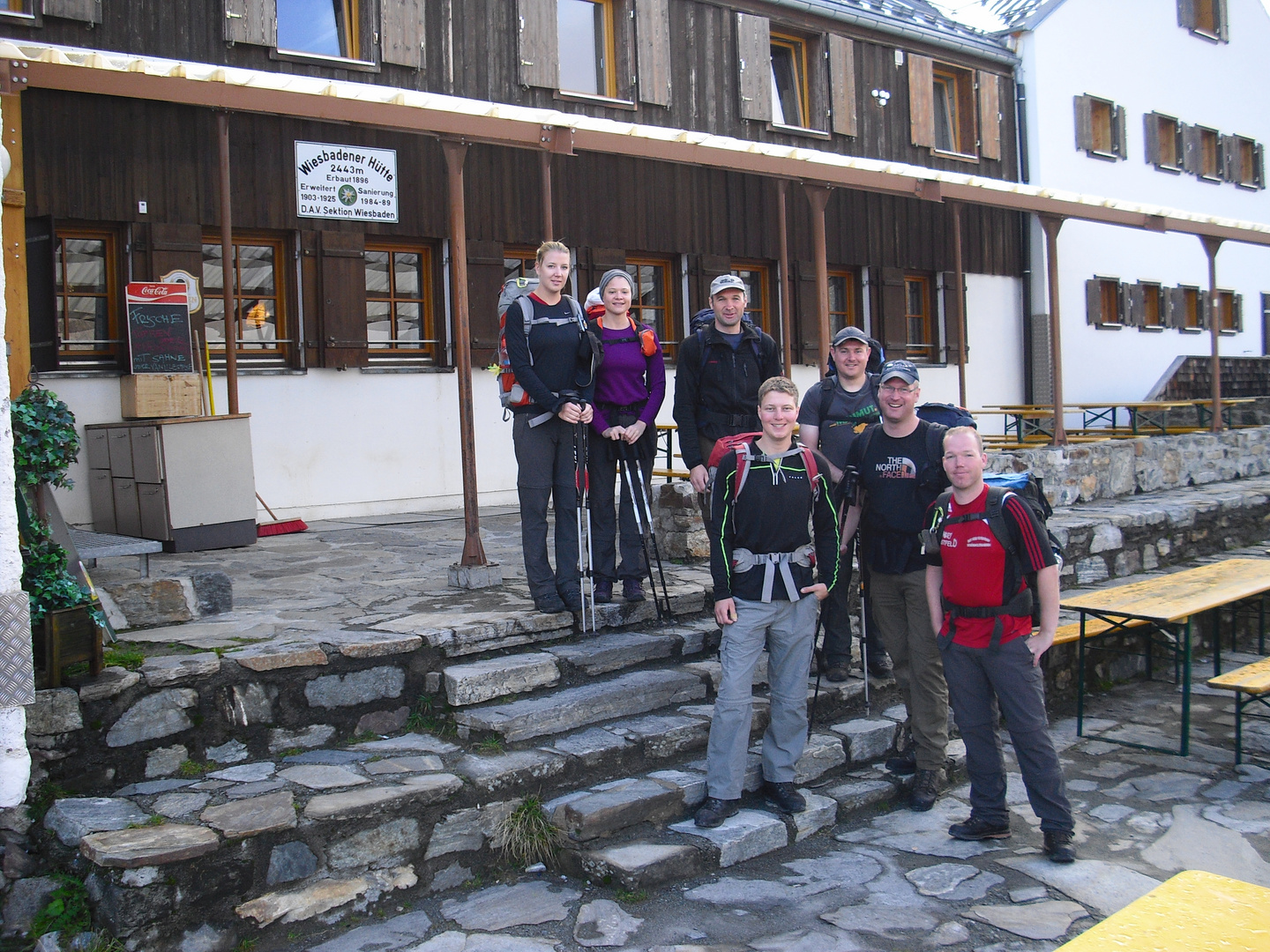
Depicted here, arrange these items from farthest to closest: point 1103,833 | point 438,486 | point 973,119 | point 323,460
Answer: point 973,119 → point 438,486 → point 323,460 → point 1103,833

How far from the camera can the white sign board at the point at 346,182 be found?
367 inches

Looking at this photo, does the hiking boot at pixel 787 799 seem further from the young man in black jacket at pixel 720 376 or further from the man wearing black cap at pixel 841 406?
the young man in black jacket at pixel 720 376

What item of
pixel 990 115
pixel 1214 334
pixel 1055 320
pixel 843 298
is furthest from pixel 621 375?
pixel 990 115

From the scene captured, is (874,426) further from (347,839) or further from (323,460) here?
(323,460)

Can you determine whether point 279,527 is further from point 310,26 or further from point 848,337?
point 848,337

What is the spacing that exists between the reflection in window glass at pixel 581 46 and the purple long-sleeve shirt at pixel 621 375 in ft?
21.8

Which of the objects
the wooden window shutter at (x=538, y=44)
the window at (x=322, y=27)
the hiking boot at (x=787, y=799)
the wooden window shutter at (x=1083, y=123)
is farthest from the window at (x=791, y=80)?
the hiking boot at (x=787, y=799)

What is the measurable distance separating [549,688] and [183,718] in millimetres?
1490

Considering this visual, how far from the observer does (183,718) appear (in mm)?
4176

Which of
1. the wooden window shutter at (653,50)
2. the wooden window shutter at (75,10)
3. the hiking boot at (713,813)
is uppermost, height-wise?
the wooden window shutter at (653,50)

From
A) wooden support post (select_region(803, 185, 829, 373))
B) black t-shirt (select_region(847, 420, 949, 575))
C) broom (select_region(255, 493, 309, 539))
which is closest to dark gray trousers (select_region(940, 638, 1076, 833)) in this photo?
black t-shirt (select_region(847, 420, 949, 575))

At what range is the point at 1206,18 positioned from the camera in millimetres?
18766

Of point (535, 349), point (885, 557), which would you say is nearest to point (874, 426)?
point (885, 557)

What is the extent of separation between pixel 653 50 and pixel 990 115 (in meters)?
5.85
